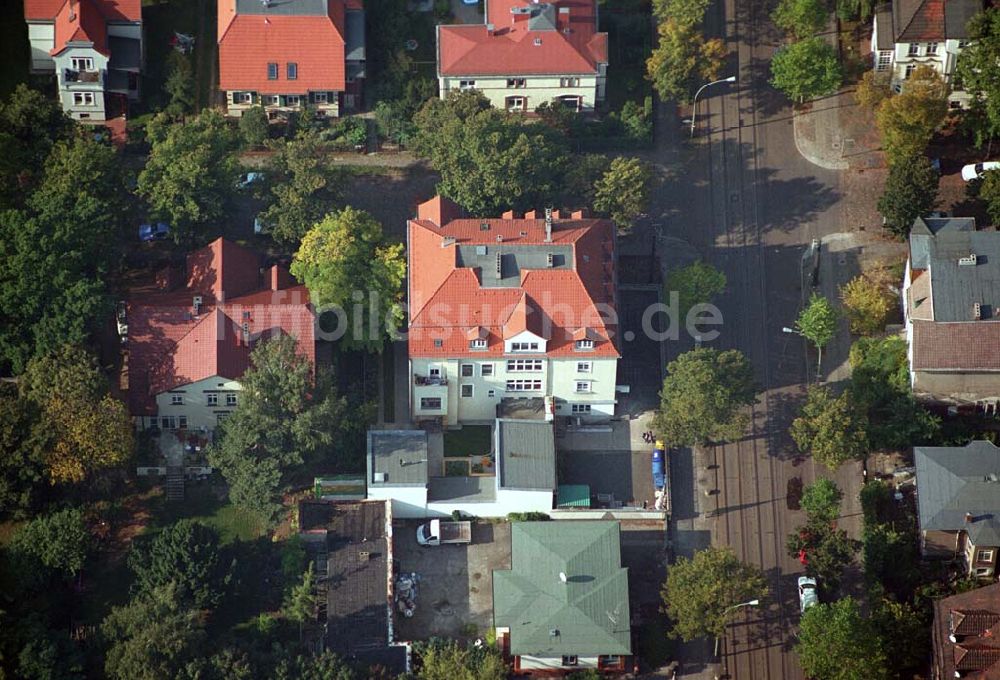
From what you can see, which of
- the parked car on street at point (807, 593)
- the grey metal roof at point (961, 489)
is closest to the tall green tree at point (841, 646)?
the parked car on street at point (807, 593)

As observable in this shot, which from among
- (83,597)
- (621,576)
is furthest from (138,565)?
(621,576)

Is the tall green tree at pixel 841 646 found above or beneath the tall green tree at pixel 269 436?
beneath

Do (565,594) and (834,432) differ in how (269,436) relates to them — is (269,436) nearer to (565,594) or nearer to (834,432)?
(565,594)

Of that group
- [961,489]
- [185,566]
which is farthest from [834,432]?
[185,566]

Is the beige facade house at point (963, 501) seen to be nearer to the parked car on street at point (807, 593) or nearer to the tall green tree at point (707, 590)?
the parked car on street at point (807, 593)

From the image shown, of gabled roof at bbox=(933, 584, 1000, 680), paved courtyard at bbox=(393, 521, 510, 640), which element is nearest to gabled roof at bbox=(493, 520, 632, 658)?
paved courtyard at bbox=(393, 521, 510, 640)

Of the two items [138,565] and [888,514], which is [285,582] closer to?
[138,565]
